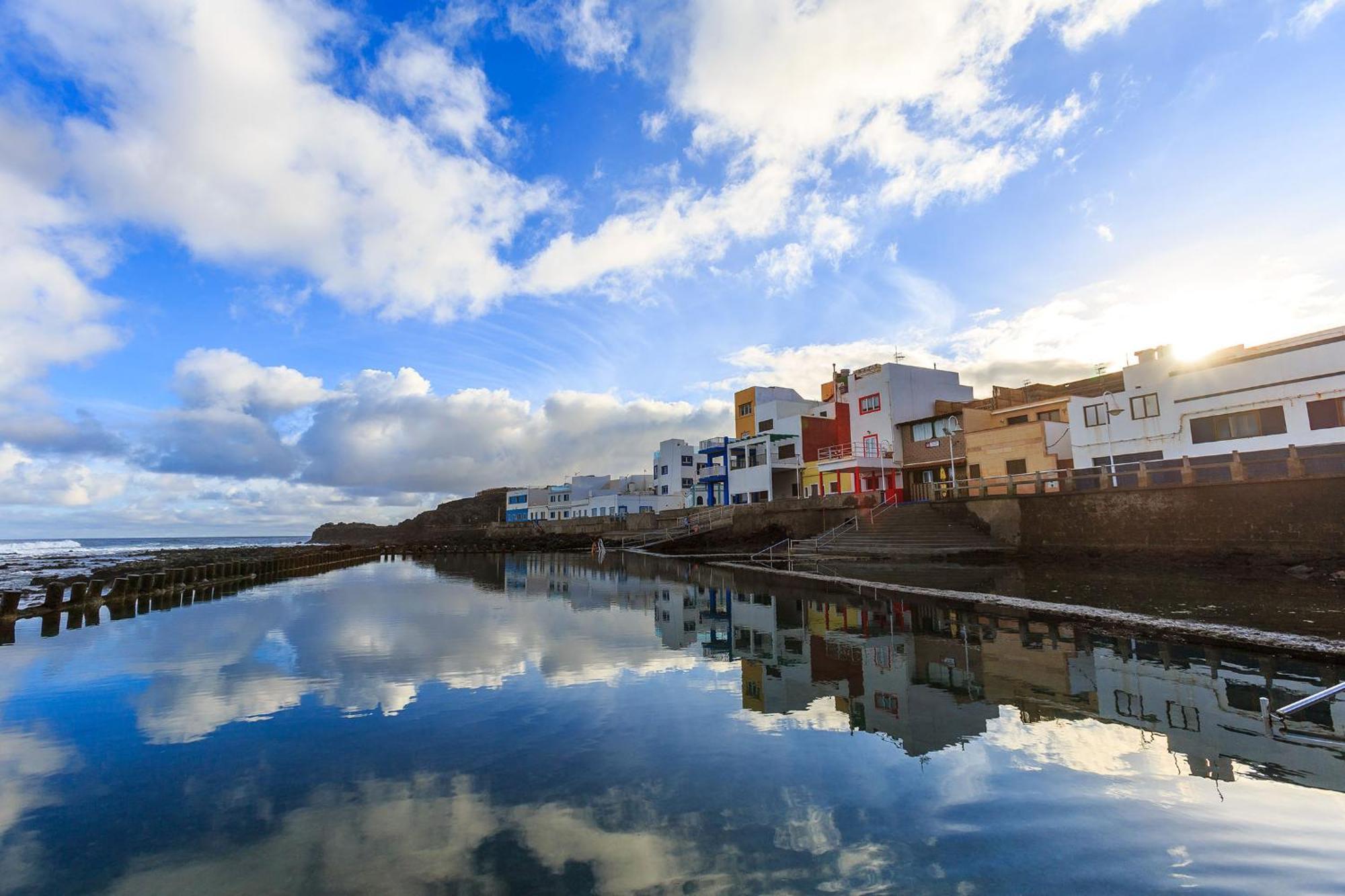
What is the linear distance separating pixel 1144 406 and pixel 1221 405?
3.26 m

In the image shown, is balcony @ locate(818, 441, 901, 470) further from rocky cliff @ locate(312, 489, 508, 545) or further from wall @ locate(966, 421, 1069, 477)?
rocky cliff @ locate(312, 489, 508, 545)

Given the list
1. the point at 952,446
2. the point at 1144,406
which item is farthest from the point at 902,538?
the point at 1144,406

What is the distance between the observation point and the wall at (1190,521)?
895 inches

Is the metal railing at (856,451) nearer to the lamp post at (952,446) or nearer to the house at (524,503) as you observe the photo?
the lamp post at (952,446)

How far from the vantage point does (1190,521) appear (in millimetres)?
26250

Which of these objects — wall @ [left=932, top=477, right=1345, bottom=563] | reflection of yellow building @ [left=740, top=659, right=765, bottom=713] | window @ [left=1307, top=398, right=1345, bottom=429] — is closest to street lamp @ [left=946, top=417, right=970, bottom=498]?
wall @ [left=932, top=477, right=1345, bottom=563]

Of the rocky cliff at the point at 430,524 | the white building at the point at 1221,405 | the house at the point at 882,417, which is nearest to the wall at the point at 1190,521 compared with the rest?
the white building at the point at 1221,405

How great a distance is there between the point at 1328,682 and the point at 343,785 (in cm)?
1285

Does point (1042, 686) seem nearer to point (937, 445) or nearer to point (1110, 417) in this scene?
point (1110, 417)

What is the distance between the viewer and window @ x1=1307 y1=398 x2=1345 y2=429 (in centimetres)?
2603

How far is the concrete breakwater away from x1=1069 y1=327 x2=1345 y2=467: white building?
4377 centimetres

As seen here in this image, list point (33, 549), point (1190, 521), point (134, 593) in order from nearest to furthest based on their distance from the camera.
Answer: point (134, 593) → point (1190, 521) → point (33, 549)

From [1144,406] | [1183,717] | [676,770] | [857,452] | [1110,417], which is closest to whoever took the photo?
[676,770]

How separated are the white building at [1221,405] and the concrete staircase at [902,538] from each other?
8445 millimetres
